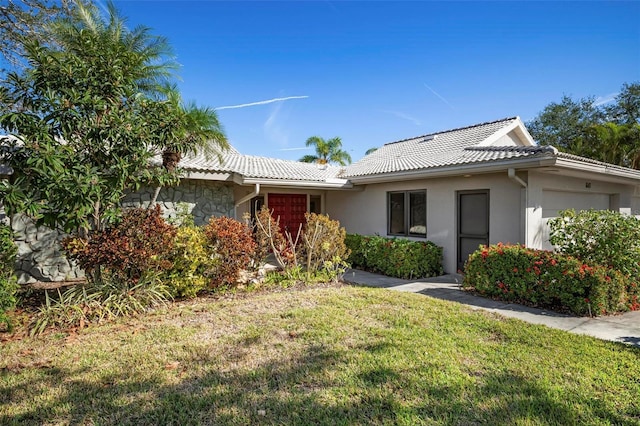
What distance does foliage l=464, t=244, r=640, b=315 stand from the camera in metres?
6.10

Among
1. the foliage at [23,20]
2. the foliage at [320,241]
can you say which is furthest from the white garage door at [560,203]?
the foliage at [23,20]

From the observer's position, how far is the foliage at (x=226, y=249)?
7477 mm

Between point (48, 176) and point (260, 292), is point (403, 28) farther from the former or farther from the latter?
point (48, 176)

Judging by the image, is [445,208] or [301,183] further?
[301,183]

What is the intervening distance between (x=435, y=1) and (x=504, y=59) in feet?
13.9

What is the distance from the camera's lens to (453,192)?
9992 mm

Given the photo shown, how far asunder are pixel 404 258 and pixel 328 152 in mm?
22589

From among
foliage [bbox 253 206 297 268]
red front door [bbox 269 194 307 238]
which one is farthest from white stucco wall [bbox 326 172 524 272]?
foliage [bbox 253 206 297 268]

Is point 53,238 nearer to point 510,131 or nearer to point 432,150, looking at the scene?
point 432,150

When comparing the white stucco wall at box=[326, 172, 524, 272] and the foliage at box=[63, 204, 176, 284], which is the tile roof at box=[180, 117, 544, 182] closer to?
the white stucco wall at box=[326, 172, 524, 272]

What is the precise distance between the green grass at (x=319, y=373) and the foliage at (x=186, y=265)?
1.13 metres

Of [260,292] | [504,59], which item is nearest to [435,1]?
[504,59]

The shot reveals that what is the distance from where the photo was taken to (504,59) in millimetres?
12312

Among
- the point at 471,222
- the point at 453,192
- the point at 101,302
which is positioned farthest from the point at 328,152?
the point at 101,302
